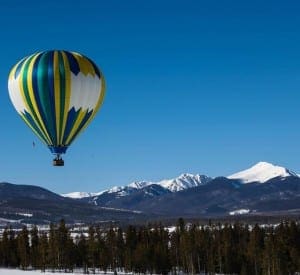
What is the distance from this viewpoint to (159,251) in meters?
160

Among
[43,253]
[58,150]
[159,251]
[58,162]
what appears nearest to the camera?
[58,162]

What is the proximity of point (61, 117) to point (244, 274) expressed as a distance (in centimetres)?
9087

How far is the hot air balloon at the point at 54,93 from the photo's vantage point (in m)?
69.6

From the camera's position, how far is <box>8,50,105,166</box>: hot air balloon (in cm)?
6956

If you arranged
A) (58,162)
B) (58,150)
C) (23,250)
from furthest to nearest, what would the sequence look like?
(23,250) < (58,150) < (58,162)

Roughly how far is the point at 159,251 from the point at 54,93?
96.6 metres

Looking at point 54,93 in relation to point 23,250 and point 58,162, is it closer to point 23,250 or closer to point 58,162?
point 58,162

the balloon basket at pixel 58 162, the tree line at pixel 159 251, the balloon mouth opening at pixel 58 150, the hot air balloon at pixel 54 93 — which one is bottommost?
the tree line at pixel 159 251

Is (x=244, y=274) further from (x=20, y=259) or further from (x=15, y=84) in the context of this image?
(x=15, y=84)

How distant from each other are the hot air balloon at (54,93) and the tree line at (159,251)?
8455 cm

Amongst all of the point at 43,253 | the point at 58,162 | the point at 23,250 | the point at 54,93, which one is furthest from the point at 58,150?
the point at 23,250

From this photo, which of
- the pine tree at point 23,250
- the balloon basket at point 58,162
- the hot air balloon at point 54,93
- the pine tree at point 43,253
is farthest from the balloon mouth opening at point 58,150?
the pine tree at point 23,250

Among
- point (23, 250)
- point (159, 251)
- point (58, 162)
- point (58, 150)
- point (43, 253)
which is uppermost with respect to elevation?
point (58, 150)

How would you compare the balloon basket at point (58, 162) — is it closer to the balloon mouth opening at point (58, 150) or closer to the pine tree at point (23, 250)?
the balloon mouth opening at point (58, 150)
